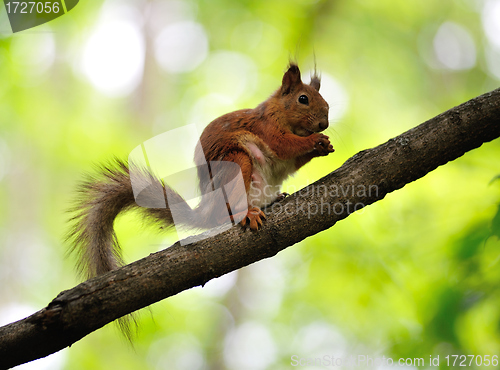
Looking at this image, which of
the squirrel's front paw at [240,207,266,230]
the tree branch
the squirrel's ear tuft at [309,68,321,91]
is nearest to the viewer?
the tree branch

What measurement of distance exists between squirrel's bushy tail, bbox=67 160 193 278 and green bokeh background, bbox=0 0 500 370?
1.60 meters

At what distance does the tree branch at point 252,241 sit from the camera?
1793mm

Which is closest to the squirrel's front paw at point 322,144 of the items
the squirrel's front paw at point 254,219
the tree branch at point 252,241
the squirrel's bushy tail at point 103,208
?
the tree branch at point 252,241

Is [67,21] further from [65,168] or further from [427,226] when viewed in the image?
[427,226]

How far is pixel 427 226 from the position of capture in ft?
14.0

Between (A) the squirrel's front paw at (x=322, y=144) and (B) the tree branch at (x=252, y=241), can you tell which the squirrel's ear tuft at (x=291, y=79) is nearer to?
(A) the squirrel's front paw at (x=322, y=144)

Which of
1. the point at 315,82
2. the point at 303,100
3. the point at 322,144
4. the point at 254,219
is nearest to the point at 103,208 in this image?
the point at 254,219

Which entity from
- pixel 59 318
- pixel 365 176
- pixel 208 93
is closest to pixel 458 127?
pixel 365 176

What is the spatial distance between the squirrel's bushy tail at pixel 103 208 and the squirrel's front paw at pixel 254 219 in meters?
0.62

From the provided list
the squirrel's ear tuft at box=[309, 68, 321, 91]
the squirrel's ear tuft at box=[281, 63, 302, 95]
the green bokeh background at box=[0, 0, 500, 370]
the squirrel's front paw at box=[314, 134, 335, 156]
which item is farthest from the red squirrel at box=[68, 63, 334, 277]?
the green bokeh background at box=[0, 0, 500, 370]

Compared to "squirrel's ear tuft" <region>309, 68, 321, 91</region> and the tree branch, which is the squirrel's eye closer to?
"squirrel's ear tuft" <region>309, 68, 321, 91</region>

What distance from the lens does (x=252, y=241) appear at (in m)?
2.06

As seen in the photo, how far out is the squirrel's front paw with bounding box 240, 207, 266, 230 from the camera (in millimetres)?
2086

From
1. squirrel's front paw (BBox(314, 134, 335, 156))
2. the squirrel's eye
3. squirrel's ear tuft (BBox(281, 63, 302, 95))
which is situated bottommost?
squirrel's front paw (BBox(314, 134, 335, 156))
